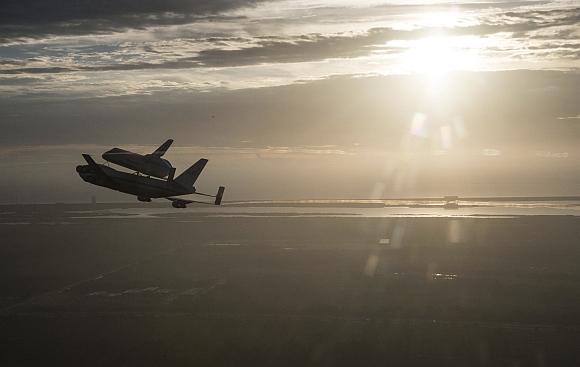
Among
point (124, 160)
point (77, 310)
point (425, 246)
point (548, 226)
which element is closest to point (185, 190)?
point (124, 160)

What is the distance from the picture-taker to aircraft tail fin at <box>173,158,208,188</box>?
83863 mm

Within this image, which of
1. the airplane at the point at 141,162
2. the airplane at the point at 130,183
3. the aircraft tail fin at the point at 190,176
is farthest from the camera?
the aircraft tail fin at the point at 190,176

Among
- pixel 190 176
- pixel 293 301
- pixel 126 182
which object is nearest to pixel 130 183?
pixel 126 182

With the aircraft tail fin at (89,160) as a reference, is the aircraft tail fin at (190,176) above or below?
below

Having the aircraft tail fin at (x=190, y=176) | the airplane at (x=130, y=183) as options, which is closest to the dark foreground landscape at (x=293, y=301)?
the airplane at (x=130, y=183)

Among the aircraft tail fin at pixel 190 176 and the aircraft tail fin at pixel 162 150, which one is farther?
the aircraft tail fin at pixel 190 176

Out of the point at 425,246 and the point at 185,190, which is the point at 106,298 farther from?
the point at 425,246

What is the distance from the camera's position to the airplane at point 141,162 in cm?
6844

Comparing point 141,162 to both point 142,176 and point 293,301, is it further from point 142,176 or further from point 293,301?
point 293,301

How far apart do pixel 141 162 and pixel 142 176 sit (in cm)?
1057

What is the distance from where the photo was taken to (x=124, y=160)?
2699 inches

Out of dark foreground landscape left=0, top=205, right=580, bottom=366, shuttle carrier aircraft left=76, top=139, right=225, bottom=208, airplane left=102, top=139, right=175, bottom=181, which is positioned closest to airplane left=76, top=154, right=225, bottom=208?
shuttle carrier aircraft left=76, top=139, right=225, bottom=208

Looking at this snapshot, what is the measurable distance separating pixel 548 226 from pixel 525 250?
49.1m

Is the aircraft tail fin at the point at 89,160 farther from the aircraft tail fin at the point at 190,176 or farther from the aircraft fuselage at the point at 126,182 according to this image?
the aircraft tail fin at the point at 190,176
